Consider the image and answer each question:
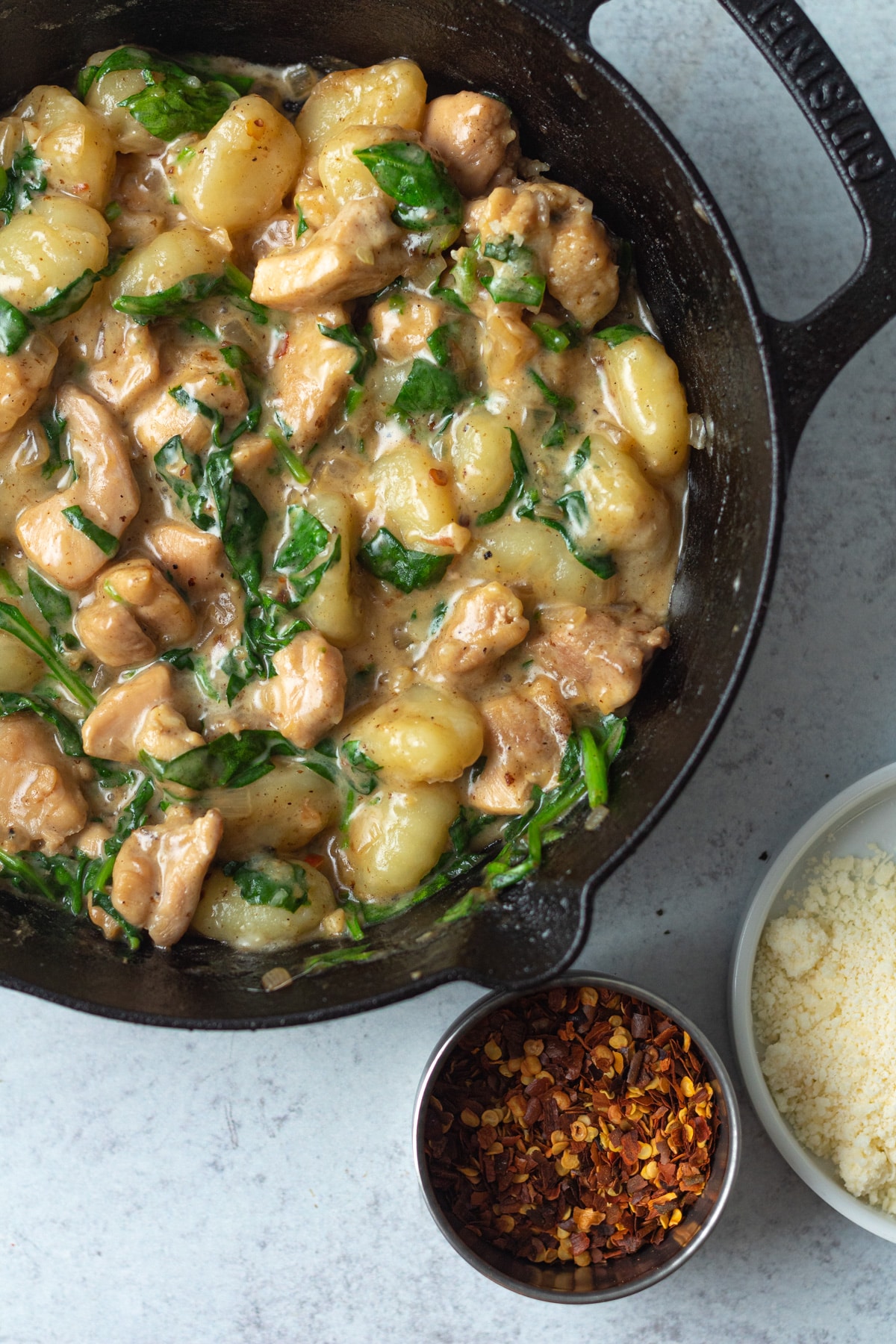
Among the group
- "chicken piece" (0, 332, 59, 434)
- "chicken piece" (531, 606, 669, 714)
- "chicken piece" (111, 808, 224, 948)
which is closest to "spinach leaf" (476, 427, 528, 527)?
"chicken piece" (531, 606, 669, 714)

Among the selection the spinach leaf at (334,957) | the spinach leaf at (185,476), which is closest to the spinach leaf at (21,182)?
the spinach leaf at (185,476)

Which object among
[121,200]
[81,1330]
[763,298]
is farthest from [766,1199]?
[121,200]

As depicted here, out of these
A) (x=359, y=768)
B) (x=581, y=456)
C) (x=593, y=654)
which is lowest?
(x=359, y=768)

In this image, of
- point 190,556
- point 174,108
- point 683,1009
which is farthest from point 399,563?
point 683,1009

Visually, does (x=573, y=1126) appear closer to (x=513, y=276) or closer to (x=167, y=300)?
(x=513, y=276)

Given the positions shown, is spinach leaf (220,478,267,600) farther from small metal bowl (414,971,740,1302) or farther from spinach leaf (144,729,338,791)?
small metal bowl (414,971,740,1302)

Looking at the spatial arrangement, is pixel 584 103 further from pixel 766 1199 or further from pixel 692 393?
pixel 766 1199
